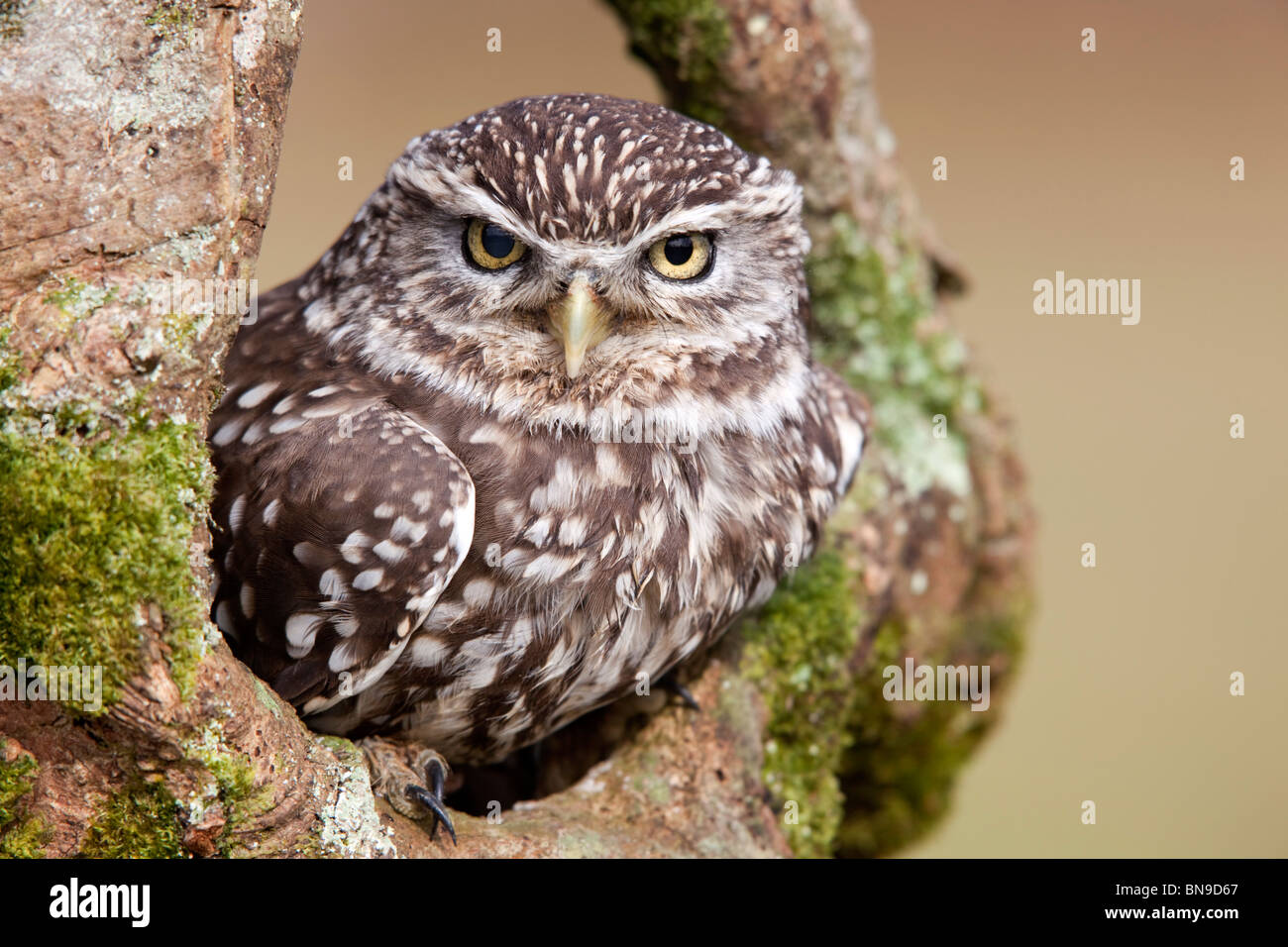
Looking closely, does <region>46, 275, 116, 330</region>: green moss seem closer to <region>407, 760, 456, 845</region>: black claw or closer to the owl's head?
the owl's head

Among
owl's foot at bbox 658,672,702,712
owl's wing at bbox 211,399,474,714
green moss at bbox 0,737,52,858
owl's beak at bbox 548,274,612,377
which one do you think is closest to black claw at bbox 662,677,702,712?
Result: owl's foot at bbox 658,672,702,712

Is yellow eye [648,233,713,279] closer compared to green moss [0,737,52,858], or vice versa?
green moss [0,737,52,858]

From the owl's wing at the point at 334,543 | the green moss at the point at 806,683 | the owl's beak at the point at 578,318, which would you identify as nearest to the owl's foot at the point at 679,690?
the green moss at the point at 806,683

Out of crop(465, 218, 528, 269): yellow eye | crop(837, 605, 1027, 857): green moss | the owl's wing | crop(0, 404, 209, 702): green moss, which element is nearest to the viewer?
crop(0, 404, 209, 702): green moss

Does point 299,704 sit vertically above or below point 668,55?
below

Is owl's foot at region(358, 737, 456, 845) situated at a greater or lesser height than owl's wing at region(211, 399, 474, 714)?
lesser

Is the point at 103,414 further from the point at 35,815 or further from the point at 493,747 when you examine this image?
the point at 493,747

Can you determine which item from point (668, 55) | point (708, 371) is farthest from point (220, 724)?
point (668, 55)
